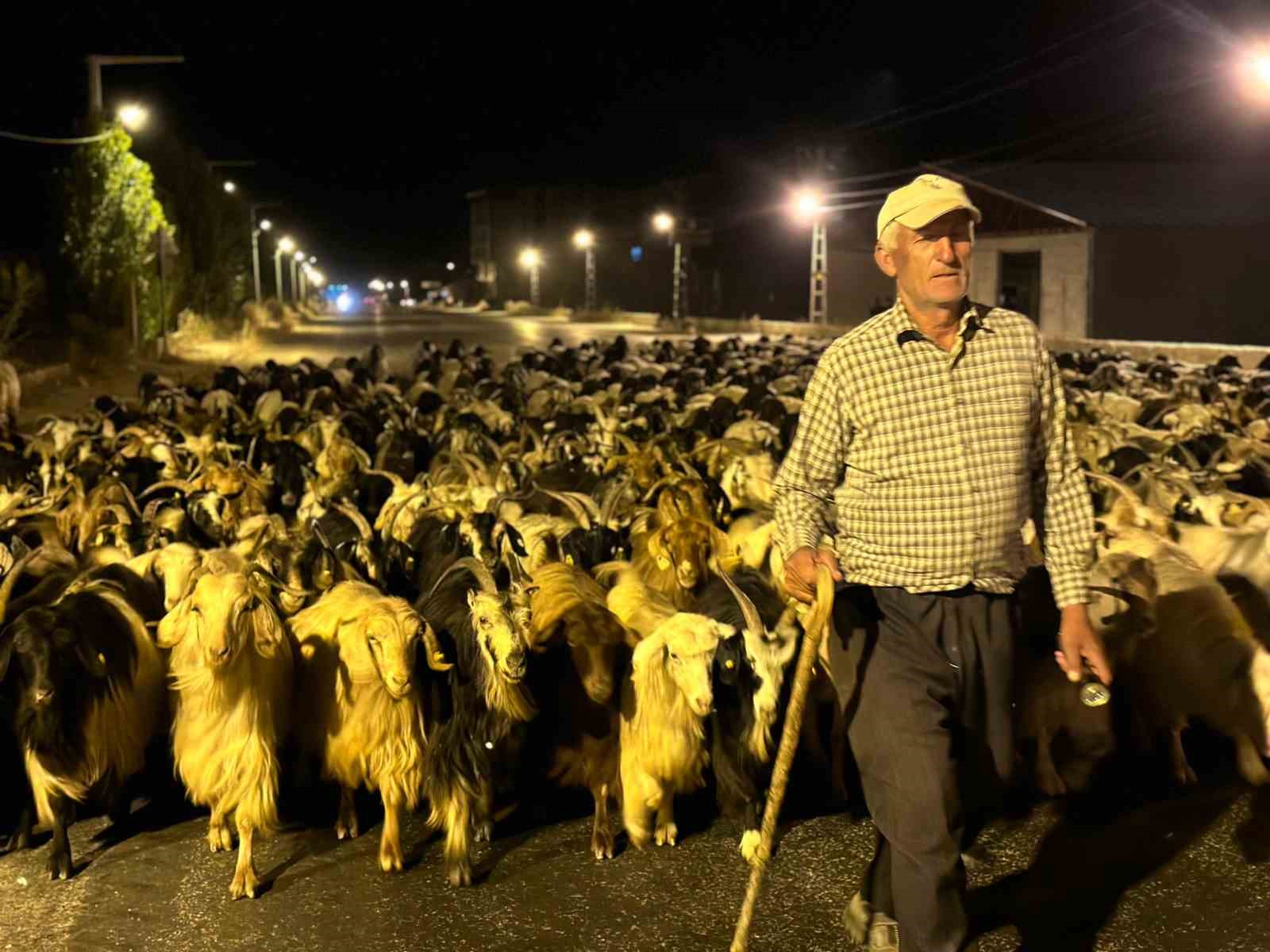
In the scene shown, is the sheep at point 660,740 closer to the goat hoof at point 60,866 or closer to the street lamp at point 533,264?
the goat hoof at point 60,866

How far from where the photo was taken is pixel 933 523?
3600 mm

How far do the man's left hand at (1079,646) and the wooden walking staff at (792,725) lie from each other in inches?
23.6

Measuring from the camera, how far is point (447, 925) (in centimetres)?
495

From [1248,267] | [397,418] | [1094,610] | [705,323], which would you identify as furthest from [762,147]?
[1094,610]

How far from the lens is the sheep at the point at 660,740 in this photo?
5.50 m

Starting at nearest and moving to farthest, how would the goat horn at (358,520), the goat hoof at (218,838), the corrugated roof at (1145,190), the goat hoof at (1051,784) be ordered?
the goat hoof at (218,838), the goat hoof at (1051,784), the goat horn at (358,520), the corrugated roof at (1145,190)

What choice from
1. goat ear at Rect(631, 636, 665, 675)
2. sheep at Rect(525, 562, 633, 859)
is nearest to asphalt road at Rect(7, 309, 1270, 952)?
sheep at Rect(525, 562, 633, 859)

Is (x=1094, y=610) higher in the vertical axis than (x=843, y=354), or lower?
lower

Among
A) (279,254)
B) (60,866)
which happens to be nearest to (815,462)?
(60,866)

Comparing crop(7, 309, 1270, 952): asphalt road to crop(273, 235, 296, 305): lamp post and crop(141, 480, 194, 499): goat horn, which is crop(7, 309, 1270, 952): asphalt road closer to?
crop(141, 480, 194, 499): goat horn

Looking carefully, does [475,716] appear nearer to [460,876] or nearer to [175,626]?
[460,876]

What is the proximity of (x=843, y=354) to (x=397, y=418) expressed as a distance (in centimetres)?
1150

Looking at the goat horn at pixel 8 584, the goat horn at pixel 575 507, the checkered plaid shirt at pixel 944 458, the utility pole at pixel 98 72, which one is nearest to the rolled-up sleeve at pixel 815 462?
the checkered plaid shirt at pixel 944 458

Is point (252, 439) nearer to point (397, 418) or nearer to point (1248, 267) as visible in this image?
point (397, 418)
